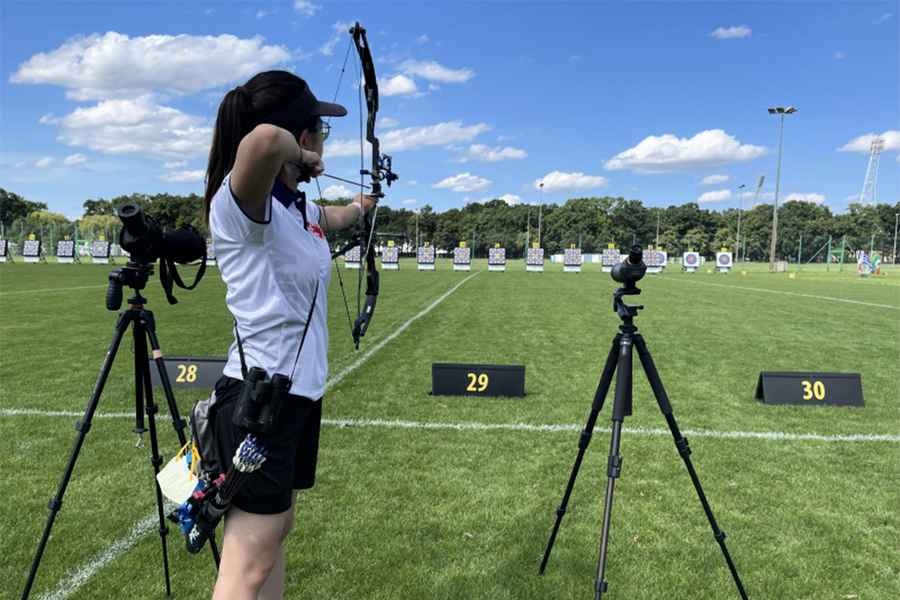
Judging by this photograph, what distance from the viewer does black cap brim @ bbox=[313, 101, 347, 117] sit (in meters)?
1.75

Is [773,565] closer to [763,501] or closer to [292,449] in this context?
[763,501]

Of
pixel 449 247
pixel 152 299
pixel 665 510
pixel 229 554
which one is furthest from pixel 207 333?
pixel 449 247

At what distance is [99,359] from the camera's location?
7.83m

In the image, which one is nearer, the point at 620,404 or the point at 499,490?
the point at 620,404

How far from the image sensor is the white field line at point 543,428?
511 cm

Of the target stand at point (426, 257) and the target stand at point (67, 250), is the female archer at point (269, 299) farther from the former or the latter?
the target stand at point (67, 250)

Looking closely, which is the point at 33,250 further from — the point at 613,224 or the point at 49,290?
the point at 613,224

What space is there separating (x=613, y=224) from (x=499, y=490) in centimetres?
12263

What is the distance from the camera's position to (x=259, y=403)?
1593 mm

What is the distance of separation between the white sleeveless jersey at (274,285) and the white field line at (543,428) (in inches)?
142

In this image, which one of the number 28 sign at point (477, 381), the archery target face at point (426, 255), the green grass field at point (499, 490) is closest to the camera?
the green grass field at point (499, 490)

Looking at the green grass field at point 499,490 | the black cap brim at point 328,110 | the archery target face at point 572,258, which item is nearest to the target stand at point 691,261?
the archery target face at point 572,258

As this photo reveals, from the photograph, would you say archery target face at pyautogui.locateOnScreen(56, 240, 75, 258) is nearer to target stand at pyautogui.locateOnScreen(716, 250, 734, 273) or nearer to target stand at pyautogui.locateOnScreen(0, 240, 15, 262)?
target stand at pyautogui.locateOnScreen(0, 240, 15, 262)

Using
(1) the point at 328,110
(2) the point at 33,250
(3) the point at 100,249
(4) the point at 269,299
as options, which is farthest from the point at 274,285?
(2) the point at 33,250
